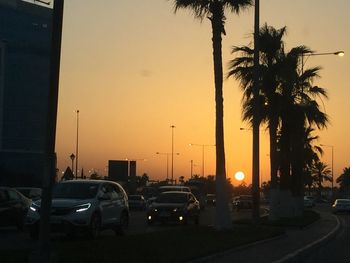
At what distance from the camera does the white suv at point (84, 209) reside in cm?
1936

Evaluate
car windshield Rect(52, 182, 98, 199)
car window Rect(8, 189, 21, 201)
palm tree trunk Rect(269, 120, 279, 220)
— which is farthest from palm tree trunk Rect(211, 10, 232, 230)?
palm tree trunk Rect(269, 120, 279, 220)

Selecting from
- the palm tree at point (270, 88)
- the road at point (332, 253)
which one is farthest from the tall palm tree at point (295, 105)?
the road at point (332, 253)

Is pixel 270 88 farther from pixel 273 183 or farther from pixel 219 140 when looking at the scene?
pixel 219 140

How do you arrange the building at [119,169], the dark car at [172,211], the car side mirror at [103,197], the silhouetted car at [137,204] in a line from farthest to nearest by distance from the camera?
the building at [119,169] < the silhouetted car at [137,204] < the dark car at [172,211] < the car side mirror at [103,197]

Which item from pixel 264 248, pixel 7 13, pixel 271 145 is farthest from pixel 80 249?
pixel 7 13

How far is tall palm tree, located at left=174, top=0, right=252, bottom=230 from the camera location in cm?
2412

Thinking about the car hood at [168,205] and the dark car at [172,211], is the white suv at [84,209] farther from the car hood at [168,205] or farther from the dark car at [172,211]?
the car hood at [168,205]

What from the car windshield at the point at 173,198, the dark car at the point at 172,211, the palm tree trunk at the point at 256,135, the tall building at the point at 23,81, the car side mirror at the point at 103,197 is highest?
the tall building at the point at 23,81

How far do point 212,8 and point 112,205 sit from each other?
813 cm

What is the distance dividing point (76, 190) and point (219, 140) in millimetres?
6033

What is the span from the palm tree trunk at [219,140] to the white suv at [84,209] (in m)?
3.60

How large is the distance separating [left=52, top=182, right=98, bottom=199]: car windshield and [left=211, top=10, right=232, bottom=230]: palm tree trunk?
16.8 ft

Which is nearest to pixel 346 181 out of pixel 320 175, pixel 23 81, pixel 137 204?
pixel 320 175

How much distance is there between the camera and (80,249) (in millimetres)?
14945
